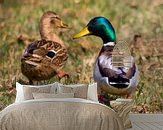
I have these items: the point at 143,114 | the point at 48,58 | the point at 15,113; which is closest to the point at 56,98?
the point at 15,113

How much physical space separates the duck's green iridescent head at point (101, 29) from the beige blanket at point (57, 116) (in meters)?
1.67

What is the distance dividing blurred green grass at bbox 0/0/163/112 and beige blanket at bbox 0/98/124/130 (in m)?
1.52

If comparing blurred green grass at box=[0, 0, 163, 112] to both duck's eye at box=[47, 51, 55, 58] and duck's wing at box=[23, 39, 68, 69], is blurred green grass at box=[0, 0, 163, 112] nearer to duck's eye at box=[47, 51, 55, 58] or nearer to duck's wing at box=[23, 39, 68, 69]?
duck's wing at box=[23, 39, 68, 69]

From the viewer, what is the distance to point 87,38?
5516 millimetres

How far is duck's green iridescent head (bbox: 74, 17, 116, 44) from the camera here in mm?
5473

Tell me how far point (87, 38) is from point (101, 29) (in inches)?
8.0

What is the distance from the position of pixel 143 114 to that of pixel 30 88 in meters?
1.64

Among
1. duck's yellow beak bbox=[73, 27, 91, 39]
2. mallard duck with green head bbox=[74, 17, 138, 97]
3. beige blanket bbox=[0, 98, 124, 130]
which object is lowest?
beige blanket bbox=[0, 98, 124, 130]

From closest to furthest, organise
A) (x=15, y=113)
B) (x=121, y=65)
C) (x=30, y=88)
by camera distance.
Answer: (x=15, y=113) → (x=30, y=88) → (x=121, y=65)

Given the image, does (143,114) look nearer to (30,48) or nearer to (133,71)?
(133,71)

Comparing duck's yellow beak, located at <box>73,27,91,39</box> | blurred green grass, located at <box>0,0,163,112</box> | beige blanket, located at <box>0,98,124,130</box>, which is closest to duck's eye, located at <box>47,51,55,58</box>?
blurred green grass, located at <box>0,0,163,112</box>

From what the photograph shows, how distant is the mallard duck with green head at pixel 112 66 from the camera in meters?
5.33

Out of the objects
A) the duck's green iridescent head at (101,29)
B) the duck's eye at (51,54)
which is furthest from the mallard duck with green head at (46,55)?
the duck's green iridescent head at (101,29)

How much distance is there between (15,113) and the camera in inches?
152
